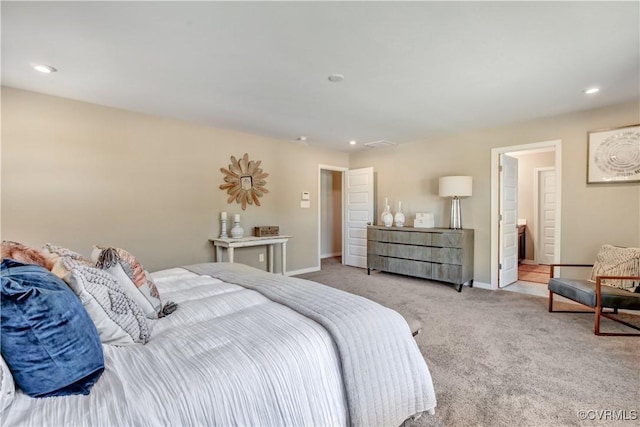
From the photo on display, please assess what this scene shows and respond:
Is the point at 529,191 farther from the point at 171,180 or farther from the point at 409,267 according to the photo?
the point at 171,180

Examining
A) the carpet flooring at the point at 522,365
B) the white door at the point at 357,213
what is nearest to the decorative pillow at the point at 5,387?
the carpet flooring at the point at 522,365

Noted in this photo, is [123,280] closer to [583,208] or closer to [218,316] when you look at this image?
[218,316]

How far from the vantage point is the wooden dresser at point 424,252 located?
4.22 meters

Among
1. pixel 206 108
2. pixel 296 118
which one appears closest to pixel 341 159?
pixel 296 118

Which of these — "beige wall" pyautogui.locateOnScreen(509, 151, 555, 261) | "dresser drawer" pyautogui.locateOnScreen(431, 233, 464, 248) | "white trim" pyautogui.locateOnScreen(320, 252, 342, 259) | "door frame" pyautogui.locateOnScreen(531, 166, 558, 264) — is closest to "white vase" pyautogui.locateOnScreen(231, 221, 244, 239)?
"dresser drawer" pyautogui.locateOnScreen(431, 233, 464, 248)

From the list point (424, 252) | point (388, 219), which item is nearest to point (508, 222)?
point (424, 252)

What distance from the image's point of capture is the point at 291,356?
3.75ft

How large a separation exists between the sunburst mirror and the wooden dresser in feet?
6.93

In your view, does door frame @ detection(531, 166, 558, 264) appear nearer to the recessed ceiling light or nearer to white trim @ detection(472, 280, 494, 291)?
white trim @ detection(472, 280, 494, 291)

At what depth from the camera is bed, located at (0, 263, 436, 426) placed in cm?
86

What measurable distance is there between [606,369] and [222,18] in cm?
355

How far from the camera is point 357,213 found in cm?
594

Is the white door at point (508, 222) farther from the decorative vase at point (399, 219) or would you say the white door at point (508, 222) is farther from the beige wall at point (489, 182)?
the decorative vase at point (399, 219)

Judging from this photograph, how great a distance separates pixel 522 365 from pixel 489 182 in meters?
2.85
